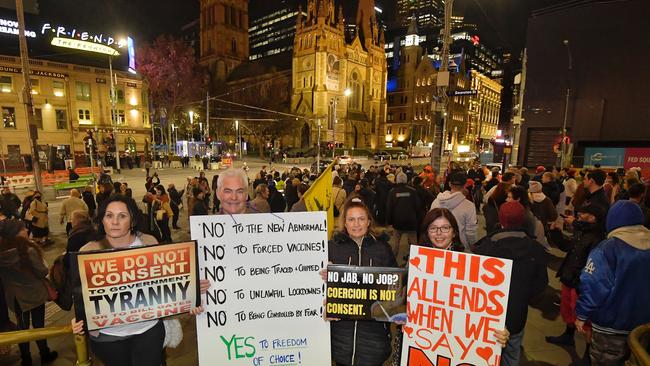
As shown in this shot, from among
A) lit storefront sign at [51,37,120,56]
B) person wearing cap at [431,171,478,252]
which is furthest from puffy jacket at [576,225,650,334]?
lit storefront sign at [51,37,120,56]

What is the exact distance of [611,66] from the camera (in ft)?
84.7

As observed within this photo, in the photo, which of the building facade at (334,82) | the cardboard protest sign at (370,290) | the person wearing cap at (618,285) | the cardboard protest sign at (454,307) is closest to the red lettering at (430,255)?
the cardboard protest sign at (454,307)

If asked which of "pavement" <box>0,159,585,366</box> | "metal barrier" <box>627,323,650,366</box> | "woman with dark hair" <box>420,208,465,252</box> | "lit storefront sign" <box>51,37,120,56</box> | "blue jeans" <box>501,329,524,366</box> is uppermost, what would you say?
"lit storefront sign" <box>51,37,120,56</box>

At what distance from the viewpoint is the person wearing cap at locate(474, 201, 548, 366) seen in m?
3.19

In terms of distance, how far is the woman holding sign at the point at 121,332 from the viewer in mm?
2799

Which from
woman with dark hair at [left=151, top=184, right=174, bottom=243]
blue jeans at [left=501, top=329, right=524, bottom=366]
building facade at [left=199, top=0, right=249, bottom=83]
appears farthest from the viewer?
building facade at [left=199, top=0, right=249, bottom=83]

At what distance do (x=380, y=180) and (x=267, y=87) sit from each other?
2902 inches

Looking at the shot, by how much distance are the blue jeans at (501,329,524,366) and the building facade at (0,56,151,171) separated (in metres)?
36.3

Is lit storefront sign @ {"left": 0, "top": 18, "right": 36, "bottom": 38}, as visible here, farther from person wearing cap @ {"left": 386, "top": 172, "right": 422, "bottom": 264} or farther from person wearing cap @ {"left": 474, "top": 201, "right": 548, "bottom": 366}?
person wearing cap @ {"left": 474, "top": 201, "right": 548, "bottom": 366}

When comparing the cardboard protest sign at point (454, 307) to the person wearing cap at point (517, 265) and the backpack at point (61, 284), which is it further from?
the backpack at point (61, 284)

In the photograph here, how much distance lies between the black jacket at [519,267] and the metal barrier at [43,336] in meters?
3.69

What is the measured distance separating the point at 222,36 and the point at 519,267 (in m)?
96.9

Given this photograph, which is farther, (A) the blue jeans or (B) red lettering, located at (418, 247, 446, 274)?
(A) the blue jeans

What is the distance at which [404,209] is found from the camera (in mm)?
7062
